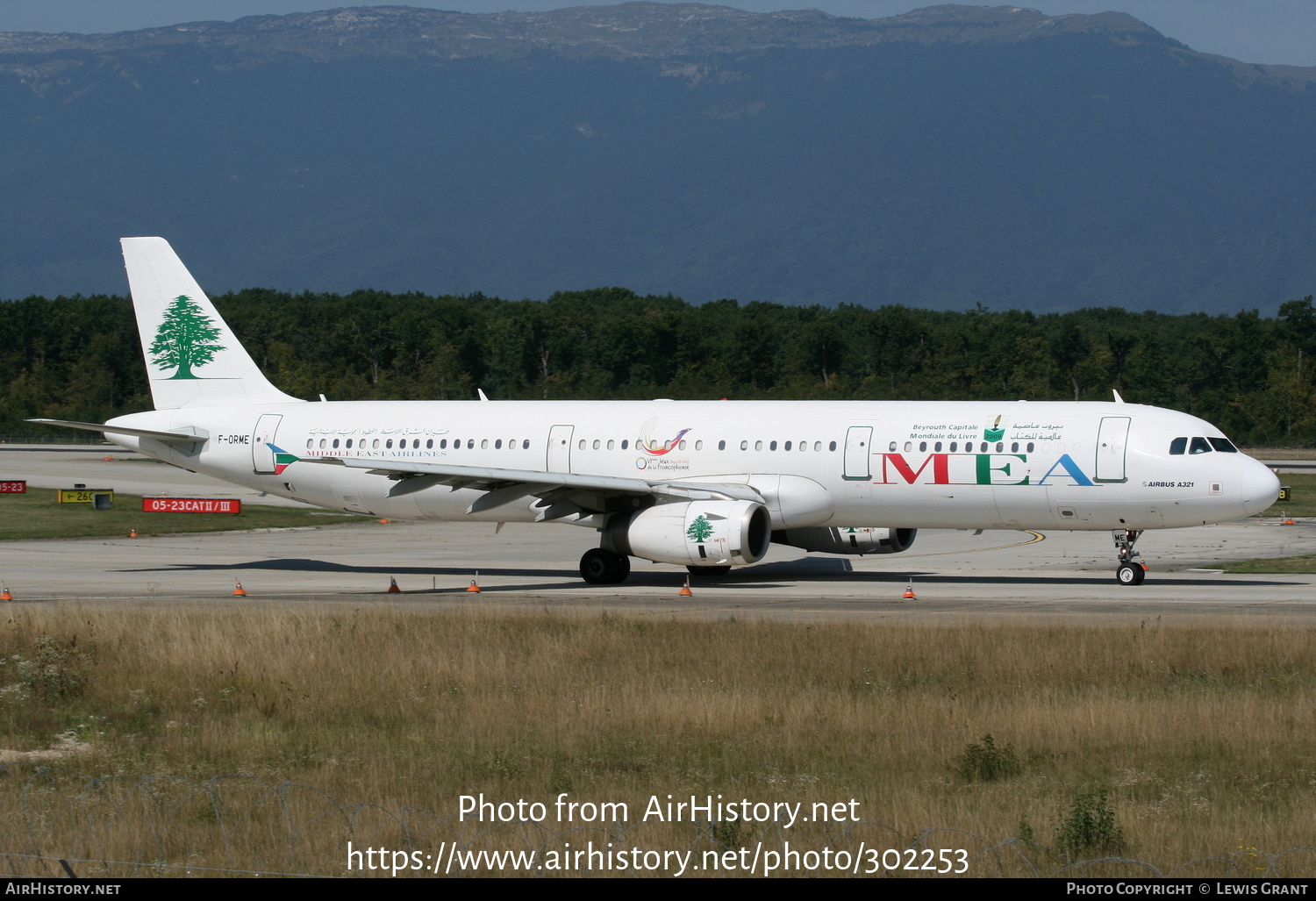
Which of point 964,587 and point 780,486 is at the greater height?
point 780,486

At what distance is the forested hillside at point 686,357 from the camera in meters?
110

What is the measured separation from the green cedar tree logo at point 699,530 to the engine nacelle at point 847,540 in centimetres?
433

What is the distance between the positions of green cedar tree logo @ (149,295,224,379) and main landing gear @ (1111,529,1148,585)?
23.1 metres

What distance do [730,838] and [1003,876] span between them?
2.12m

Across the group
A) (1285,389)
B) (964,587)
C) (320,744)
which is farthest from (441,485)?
(1285,389)

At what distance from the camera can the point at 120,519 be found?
164 feet

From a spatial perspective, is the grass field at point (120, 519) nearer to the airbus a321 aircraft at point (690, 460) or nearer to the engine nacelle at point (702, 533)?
the airbus a321 aircraft at point (690, 460)

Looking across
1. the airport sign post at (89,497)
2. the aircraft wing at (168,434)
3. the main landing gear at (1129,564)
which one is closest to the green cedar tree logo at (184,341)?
the aircraft wing at (168,434)

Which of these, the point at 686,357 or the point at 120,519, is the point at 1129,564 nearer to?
the point at 120,519

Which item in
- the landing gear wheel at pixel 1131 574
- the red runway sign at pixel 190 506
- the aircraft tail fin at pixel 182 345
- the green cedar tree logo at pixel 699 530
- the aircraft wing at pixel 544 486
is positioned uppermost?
the aircraft tail fin at pixel 182 345

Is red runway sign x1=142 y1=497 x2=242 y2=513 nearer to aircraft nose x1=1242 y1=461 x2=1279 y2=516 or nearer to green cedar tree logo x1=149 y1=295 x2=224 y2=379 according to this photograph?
green cedar tree logo x1=149 y1=295 x2=224 y2=379

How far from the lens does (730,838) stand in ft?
37.9

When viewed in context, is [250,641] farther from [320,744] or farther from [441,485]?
[441,485]

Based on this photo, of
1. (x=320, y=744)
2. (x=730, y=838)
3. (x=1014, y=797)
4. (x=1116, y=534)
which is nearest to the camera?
(x=730, y=838)
